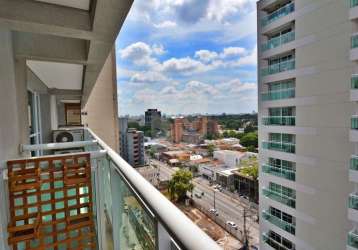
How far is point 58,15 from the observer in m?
1.88

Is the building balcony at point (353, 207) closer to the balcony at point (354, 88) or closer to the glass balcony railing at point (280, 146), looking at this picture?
the glass balcony railing at point (280, 146)

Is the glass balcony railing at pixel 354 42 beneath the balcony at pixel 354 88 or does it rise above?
above

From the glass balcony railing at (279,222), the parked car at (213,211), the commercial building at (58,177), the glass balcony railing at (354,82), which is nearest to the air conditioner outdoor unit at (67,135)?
the commercial building at (58,177)

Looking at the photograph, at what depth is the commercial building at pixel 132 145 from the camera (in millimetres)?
21469

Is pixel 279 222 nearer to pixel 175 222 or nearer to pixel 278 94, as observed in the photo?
pixel 278 94

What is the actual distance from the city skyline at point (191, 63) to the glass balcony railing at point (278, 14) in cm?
328

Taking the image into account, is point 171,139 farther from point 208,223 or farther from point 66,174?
point 66,174

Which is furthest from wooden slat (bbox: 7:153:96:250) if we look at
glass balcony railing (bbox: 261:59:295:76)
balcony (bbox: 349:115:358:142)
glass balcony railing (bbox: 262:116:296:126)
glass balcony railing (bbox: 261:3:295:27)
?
glass balcony railing (bbox: 261:3:295:27)

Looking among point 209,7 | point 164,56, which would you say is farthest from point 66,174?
point 164,56

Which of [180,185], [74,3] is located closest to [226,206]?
[180,185]

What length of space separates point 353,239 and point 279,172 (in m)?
2.10

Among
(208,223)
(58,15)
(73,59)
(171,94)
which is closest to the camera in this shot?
(58,15)

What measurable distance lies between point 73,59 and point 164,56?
2168 cm

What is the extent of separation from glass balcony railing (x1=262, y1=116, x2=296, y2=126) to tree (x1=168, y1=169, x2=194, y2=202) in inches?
369
